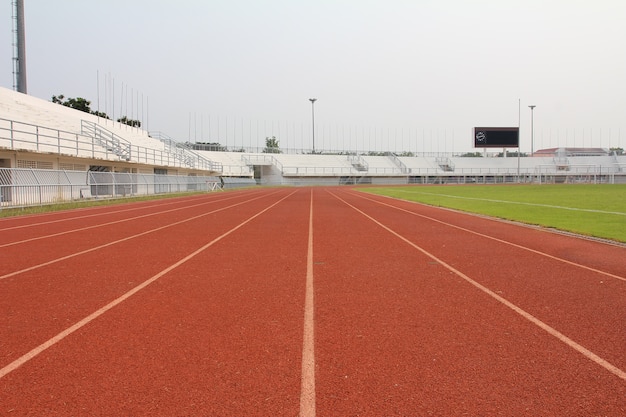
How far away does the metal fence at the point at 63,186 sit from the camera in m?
16.7

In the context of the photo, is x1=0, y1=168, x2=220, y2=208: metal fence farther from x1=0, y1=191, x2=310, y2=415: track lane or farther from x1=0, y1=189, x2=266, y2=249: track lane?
x1=0, y1=191, x2=310, y2=415: track lane

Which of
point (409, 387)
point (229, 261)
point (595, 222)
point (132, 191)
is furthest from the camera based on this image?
point (132, 191)

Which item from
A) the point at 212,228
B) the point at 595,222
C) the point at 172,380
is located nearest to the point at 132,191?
the point at 212,228

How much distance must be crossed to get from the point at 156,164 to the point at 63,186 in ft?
50.9

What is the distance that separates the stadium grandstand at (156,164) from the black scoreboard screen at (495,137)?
449cm

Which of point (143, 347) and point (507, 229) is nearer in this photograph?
point (143, 347)

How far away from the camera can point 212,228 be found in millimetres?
12023

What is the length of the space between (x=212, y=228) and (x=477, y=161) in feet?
238

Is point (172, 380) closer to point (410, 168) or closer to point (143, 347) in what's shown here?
point (143, 347)

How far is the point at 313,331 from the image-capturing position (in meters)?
4.07

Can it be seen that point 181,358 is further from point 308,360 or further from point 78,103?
point 78,103

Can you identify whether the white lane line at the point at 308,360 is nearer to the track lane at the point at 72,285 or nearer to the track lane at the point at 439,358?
the track lane at the point at 439,358

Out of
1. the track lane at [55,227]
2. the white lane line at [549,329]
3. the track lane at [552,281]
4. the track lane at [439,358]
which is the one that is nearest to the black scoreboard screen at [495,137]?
the track lane at [552,281]

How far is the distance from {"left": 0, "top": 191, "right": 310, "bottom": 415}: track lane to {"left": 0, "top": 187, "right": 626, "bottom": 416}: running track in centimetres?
1
